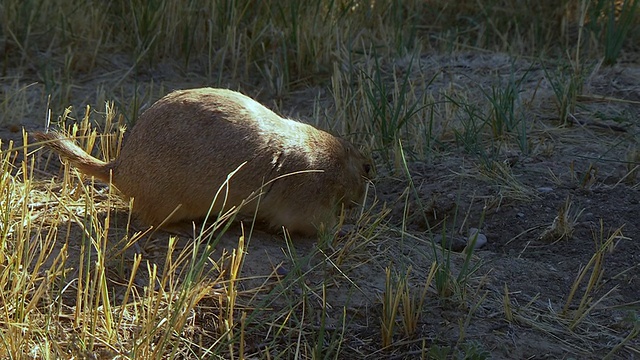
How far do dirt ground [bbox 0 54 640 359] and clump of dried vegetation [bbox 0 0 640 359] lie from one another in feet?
0.05

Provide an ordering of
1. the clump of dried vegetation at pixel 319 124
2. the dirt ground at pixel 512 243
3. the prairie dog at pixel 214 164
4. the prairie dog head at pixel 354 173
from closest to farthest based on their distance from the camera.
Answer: the clump of dried vegetation at pixel 319 124 < the dirt ground at pixel 512 243 < the prairie dog at pixel 214 164 < the prairie dog head at pixel 354 173

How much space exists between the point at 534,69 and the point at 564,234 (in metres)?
1.84

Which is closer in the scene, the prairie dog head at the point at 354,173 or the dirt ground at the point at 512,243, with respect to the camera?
the dirt ground at the point at 512,243

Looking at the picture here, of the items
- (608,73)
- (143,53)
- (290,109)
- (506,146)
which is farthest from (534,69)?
(143,53)

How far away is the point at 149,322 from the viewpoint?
2.63 m

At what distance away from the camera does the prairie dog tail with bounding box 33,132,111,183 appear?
11.2 ft

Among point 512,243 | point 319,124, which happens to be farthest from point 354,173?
point 319,124

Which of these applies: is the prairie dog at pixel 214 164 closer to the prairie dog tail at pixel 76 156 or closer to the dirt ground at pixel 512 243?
the prairie dog tail at pixel 76 156

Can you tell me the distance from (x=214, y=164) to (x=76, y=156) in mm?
530

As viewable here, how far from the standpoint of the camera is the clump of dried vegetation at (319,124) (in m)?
2.83

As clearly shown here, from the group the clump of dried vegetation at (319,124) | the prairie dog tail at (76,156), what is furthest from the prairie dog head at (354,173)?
the prairie dog tail at (76,156)

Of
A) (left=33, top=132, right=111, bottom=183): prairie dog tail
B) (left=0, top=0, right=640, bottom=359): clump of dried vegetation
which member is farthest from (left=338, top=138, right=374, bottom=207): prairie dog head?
(left=33, top=132, right=111, bottom=183): prairie dog tail

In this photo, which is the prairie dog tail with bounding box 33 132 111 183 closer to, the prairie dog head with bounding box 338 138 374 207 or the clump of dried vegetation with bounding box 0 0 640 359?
the clump of dried vegetation with bounding box 0 0 640 359

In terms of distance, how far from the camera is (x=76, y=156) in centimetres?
347
